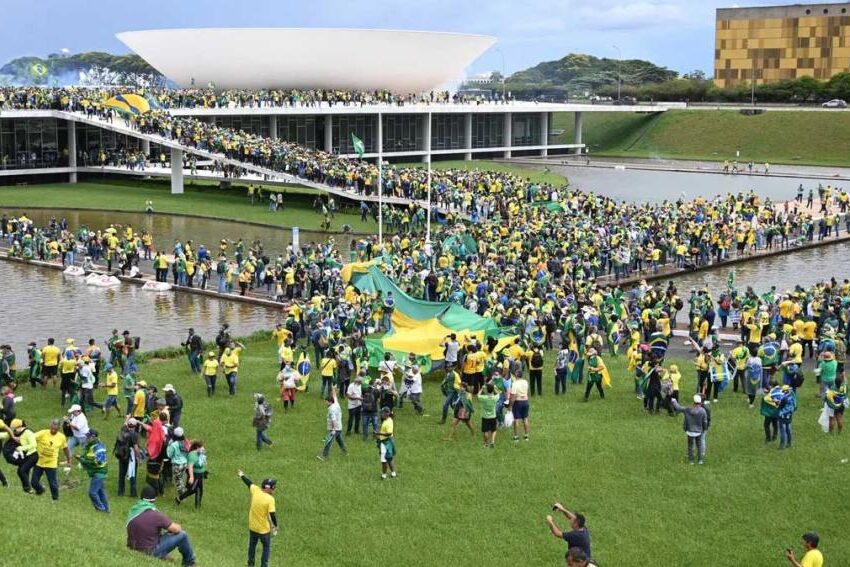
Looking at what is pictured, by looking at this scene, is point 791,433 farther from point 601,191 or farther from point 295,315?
point 601,191

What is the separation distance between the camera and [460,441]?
56.5ft

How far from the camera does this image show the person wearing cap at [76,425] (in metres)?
15.5

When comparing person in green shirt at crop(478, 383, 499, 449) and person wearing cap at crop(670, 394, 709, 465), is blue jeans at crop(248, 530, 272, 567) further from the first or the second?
person wearing cap at crop(670, 394, 709, 465)

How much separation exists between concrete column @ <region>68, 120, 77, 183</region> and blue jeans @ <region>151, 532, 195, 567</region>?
49.0 metres

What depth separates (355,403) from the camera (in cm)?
1747

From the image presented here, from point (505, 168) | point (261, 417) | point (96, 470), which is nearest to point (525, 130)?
point (505, 168)

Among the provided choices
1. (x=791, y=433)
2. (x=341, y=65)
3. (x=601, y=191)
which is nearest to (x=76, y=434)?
Answer: (x=791, y=433)

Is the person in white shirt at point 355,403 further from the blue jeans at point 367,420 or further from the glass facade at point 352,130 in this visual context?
the glass facade at point 352,130

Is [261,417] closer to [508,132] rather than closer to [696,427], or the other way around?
[696,427]

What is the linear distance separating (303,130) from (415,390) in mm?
51505

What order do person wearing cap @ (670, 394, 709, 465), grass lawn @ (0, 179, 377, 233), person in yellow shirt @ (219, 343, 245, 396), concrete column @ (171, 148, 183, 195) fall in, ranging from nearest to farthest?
person wearing cap @ (670, 394, 709, 465)
person in yellow shirt @ (219, 343, 245, 396)
grass lawn @ (0, 179, 377, 233)
concrete column @ (171, 148, 183, 195)

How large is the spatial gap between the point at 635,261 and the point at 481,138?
4518 centimetres

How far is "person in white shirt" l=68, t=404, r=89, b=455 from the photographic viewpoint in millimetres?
15508

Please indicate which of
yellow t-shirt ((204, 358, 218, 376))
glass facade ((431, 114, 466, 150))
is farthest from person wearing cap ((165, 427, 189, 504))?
glass facade ((431, 114, 466, 150))
